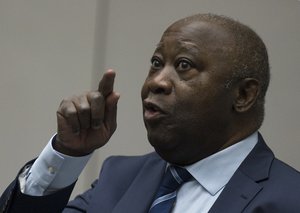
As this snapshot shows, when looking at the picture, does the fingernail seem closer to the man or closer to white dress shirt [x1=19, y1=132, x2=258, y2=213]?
the man

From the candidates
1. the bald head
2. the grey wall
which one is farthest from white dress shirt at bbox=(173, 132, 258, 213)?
the grey wall

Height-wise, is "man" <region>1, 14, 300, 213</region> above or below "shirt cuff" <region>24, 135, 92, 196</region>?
above

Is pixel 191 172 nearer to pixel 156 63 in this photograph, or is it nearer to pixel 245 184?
pixel 245 184

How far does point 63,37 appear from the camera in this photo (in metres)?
2.52

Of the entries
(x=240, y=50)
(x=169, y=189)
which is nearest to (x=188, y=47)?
(x=240, y=50)

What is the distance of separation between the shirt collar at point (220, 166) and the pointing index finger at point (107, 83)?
0.31 meters

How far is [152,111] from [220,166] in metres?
0.23

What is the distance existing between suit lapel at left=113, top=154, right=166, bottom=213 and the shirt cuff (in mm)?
158

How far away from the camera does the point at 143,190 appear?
1708 millimetres

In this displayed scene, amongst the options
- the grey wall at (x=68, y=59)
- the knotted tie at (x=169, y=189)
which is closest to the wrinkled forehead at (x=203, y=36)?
the knotted tie at (x=169, y=189)

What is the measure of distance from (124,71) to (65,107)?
95 centimetres

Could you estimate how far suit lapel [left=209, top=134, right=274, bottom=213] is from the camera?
1511 millimetres

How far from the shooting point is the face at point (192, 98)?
1.60 meters

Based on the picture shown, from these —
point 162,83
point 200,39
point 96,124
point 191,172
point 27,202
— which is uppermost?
point 200,39
